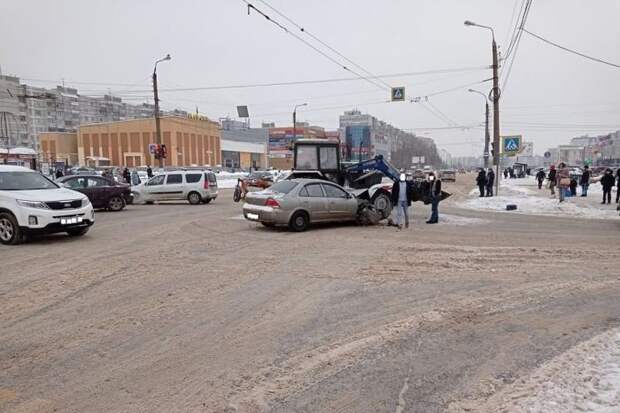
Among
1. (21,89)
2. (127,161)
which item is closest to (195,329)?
(21,89)

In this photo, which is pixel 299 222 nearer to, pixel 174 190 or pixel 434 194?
pixel 434 194

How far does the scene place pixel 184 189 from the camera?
77.8 feet

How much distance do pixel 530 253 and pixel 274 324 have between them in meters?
6.73

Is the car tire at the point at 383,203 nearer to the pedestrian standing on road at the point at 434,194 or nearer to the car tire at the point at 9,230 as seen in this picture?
the pedestrian standing on road at the point at 434,194

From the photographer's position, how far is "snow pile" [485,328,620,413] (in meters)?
3.78

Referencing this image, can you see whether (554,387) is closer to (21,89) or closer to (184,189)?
(184,189)

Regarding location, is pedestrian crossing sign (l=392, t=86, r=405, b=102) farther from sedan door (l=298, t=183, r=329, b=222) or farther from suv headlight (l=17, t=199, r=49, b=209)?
suv headlight (l=17, t=199, r=49, b=209)

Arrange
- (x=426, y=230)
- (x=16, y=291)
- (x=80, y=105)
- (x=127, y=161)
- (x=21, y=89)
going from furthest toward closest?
(x=80, y=105) → (x=127, y=161) → (x=21, y=89) → (x=426, y=230) → (x=16, y=291)

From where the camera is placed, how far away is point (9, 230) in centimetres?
1092

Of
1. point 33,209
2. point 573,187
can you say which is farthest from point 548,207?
point 33,209

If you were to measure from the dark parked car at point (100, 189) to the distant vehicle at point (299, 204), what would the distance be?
8.29m

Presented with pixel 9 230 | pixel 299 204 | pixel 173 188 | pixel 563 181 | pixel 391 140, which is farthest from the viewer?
pixel 391 140

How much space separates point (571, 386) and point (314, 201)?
10.1 metres

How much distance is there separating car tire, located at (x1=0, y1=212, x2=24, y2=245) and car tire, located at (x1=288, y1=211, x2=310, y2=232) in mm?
6499
